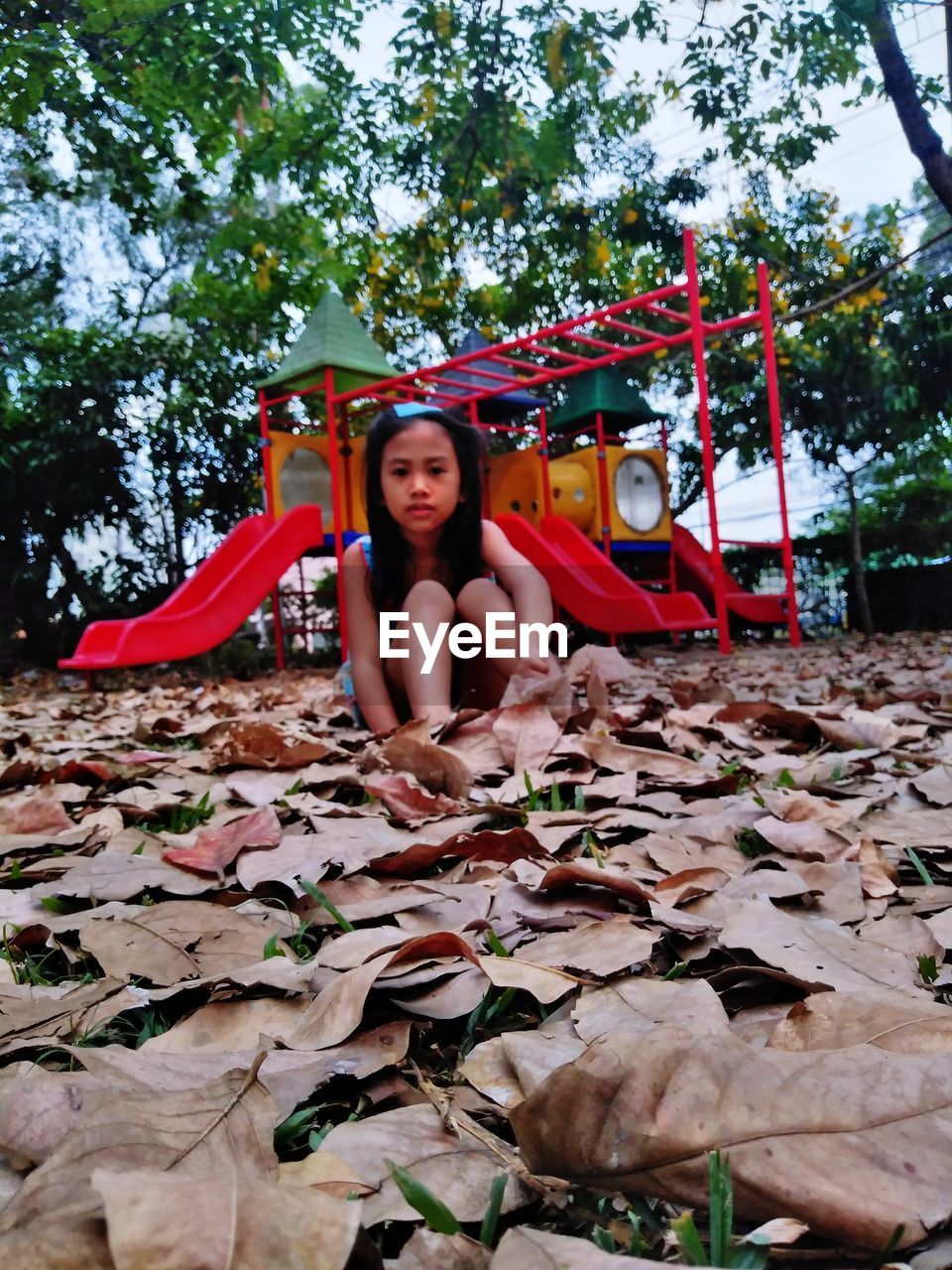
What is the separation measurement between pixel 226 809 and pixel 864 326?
948 cm

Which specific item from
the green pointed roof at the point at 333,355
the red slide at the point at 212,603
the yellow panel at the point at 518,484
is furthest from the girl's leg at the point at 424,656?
the yellow panel at the point at 518,484

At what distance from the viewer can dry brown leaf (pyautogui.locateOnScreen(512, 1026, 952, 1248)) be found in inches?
15.9

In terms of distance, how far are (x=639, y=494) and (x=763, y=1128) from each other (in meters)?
7.79

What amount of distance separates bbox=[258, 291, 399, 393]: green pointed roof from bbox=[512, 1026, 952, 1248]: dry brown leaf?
21.2 ft

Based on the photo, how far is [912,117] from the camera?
164 inches

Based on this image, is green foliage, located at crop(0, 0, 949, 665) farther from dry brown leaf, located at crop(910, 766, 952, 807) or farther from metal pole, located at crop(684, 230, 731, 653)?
dry brown leaf, located at crop(910, 766, 952, 807)

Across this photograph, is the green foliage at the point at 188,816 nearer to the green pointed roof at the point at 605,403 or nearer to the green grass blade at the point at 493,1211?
the green grass blade at the point at 493,1211

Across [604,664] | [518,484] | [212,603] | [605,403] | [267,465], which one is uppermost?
[605,403]

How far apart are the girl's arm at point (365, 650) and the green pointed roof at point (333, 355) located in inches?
177

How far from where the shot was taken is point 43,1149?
47 centimetres

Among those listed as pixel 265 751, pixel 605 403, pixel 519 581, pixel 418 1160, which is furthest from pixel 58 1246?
pixel 605 403

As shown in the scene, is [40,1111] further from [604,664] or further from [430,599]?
[604,664]

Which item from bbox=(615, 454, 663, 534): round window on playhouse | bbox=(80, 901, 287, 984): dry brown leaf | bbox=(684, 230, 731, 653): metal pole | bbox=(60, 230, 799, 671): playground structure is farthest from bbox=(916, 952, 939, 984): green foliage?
bbox=(615, 454, 663, 534): round window on playhouse

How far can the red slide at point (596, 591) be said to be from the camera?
18.9ft
